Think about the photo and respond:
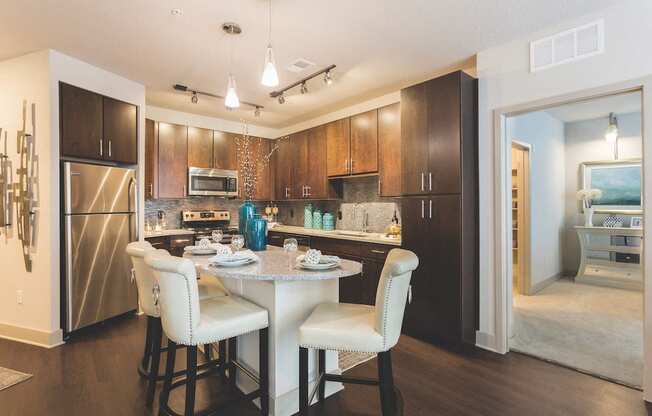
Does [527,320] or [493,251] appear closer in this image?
[493,251]

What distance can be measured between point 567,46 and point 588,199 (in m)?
4.03

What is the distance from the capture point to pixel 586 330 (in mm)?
3396

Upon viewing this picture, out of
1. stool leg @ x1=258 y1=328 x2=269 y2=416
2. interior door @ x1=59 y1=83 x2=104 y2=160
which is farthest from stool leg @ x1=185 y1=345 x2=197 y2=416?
interior door @ x1=59 y1=83 x2=104 y2=160

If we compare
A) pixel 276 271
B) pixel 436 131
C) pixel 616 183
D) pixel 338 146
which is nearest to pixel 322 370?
pixel 276 271

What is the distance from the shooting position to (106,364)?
2699 mm

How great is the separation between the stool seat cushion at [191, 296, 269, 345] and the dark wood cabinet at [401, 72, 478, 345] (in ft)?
5.85

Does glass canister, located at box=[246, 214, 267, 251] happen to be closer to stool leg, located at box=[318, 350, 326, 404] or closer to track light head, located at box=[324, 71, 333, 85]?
stool leg, located at box=[318, 350, 326, 404]

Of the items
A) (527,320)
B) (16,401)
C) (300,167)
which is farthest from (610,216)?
(16,401)

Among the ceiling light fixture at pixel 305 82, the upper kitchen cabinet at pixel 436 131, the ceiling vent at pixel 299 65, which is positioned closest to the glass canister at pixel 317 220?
the ceiling light fixture at pixel 305 82

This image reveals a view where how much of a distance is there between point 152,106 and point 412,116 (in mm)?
3475

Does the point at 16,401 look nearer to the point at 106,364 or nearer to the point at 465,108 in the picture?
the point at 106,364

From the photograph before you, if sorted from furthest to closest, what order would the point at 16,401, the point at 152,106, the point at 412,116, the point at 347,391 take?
the point at 152,106
the point at 412,116
the point at 347,391
the point at 16,401

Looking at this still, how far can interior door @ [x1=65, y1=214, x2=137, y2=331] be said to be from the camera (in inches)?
126

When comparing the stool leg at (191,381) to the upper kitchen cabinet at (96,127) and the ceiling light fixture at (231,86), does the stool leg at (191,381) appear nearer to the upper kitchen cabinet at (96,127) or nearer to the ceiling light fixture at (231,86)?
the ceiling light fixture at (231,86)
